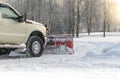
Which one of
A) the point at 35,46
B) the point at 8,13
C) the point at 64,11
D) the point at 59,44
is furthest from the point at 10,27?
the point at 64,11

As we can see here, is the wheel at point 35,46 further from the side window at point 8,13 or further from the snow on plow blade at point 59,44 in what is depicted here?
the snow on plow blade at point 59,44

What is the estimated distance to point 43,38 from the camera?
53.4 feet

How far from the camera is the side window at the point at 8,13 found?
47.7 ft

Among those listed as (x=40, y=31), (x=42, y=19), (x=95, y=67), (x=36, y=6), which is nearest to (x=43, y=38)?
(x=40, y=31)

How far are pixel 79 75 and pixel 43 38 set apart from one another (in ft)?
22.3

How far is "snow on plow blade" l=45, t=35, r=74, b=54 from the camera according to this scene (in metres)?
17.3

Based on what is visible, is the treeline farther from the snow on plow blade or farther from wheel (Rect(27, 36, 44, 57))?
wheel (Rect(27, 36, 44, 57))

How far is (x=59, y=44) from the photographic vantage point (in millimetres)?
17375

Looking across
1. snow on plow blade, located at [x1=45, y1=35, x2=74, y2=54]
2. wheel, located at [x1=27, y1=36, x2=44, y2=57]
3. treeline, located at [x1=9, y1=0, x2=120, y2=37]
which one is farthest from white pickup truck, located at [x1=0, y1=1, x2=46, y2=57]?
treeline, located at [x1=9, y1=0, x2=120, y2=37]

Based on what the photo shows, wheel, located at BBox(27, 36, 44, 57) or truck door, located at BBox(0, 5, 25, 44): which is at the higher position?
truck door, located at BBox(0, 5, 25, 44)

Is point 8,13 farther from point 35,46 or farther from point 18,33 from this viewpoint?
point 35,46

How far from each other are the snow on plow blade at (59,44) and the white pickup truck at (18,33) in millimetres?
1030

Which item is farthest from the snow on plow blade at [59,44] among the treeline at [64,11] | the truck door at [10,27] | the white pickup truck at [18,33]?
the treeline at [64,11]

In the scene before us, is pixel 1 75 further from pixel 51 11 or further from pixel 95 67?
pixel 51 11
